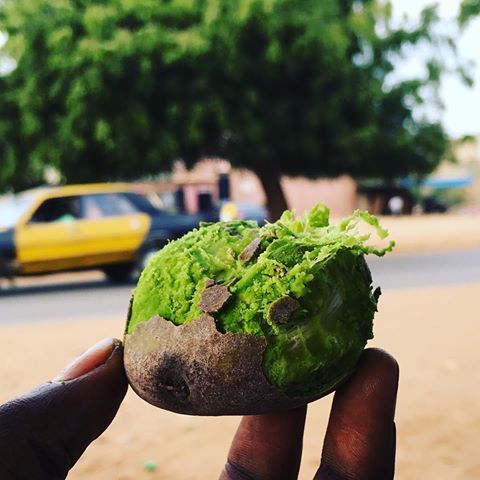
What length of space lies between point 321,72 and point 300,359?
12.9 metres

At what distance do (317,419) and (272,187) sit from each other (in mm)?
11742

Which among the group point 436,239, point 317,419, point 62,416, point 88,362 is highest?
point 88,362

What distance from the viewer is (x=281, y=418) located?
260 centimetres

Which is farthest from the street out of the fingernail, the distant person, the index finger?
the distant person

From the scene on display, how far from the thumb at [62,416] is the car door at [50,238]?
384 inches

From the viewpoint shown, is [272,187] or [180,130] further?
[272,187]

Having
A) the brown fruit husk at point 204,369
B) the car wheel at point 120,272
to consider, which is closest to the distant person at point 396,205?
the car wheel at point 120,272

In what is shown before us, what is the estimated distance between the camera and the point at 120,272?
41.8ft

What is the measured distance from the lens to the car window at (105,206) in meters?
11.9

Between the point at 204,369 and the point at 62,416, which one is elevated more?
the point at 204,369

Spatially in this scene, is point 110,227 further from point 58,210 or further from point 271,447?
point 271,447

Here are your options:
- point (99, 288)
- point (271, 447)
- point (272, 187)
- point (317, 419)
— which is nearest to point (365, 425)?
point (271, 447)

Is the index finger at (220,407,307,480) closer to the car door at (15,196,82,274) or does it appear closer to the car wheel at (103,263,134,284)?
the car door at (15,196,82,274)

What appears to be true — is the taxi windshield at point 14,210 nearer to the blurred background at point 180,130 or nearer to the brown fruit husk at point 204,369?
the blurred background at point 180,130
